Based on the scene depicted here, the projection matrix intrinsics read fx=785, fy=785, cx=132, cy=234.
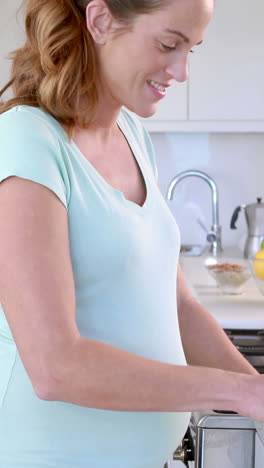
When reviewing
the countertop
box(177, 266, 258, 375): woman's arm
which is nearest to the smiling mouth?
box(177, 266, 258, 375): woman's arm

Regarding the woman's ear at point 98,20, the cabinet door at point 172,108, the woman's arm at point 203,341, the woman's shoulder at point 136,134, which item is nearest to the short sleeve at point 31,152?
the woman's ear at point 98,20

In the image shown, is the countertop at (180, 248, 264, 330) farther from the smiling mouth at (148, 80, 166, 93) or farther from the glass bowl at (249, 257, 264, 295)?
the smiling mouth at (148, 80, 166, 93)

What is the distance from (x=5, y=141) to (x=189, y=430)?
0.76 metres

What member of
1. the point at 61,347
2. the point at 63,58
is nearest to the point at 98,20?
the point at 63,58

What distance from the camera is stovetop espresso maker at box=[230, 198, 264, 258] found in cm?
307

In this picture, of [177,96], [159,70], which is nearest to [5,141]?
[159,70]

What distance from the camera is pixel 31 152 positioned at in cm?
94

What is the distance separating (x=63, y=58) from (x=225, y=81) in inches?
78.2

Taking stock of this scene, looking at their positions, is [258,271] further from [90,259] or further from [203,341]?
[90,259]

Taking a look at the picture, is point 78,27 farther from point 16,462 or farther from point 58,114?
point 16,462

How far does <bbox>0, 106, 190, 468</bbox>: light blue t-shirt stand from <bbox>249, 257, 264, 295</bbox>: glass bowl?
48.2 inches

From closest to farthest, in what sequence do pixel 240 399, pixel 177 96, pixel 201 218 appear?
1. pixel 240 399
2. pixel 177 96
3. pixel 201 218

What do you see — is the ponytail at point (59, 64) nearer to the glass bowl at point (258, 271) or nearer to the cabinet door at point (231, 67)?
the glass bowl at point (258, 271)

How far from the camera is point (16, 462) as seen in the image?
1.01 m
